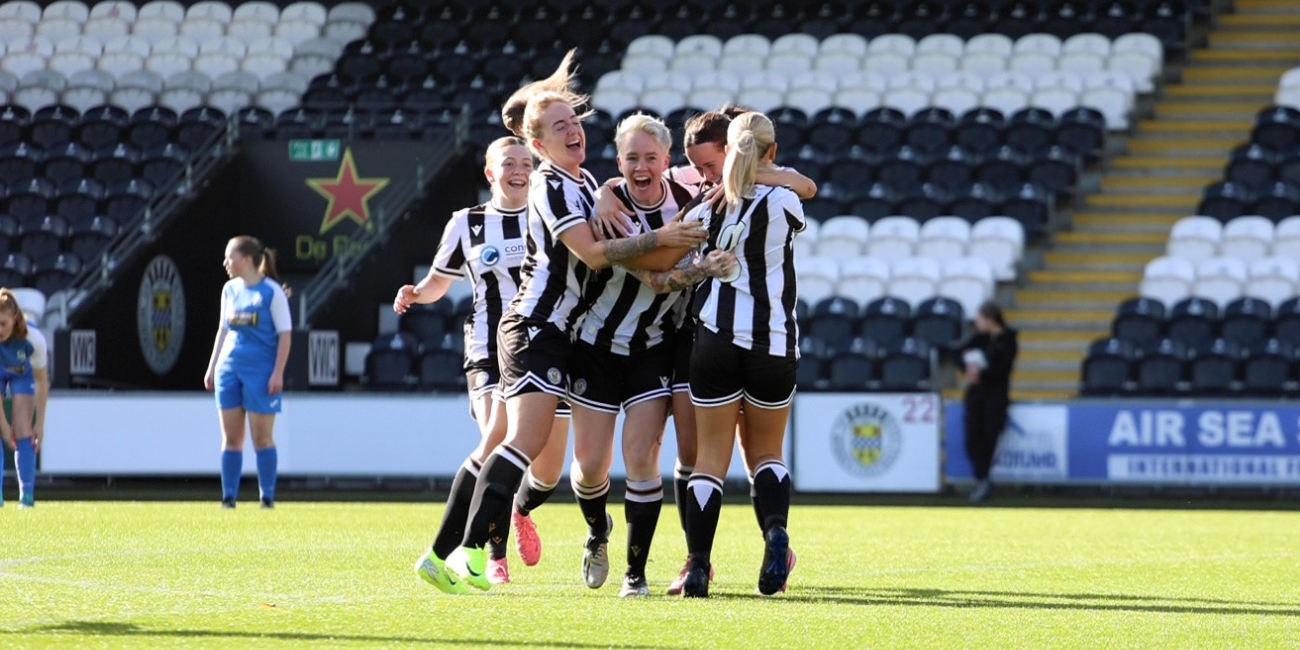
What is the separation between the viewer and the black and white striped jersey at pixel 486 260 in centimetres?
795

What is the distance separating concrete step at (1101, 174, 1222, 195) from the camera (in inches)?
827

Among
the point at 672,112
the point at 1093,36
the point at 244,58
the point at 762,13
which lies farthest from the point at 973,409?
the point at 244,58

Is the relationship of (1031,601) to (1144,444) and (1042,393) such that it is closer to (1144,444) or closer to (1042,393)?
(1144,444)

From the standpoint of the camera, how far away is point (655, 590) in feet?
23.2

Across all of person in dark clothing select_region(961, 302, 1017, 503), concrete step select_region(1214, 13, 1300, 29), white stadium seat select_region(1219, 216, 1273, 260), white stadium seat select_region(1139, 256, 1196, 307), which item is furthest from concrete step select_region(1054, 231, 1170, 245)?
concrete step select_region(1214, 13, 1300, 29)

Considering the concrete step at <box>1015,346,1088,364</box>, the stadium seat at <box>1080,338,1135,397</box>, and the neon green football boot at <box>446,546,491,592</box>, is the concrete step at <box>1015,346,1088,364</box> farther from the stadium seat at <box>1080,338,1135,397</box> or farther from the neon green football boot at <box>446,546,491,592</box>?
the neon green football boot at <box>446,546,491,592</box>

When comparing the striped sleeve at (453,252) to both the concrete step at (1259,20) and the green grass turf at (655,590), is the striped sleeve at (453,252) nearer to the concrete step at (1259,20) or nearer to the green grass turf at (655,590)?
the green grass turf at (655,590)

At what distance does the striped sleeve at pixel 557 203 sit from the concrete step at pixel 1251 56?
60.3ft

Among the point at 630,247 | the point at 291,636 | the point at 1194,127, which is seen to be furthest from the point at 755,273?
the point at 1194,127

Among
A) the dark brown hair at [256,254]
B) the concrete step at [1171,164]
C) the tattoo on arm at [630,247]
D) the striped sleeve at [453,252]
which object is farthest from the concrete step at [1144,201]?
the tattoo on arm at [630,247]

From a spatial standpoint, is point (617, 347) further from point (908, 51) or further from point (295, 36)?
point (295, 36)

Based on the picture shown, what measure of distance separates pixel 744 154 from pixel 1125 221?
1490 cm

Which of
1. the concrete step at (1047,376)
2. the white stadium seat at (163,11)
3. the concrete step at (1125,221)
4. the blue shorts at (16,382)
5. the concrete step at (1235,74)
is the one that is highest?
the white stadium seat at (163,11)

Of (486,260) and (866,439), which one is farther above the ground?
(486,260)
